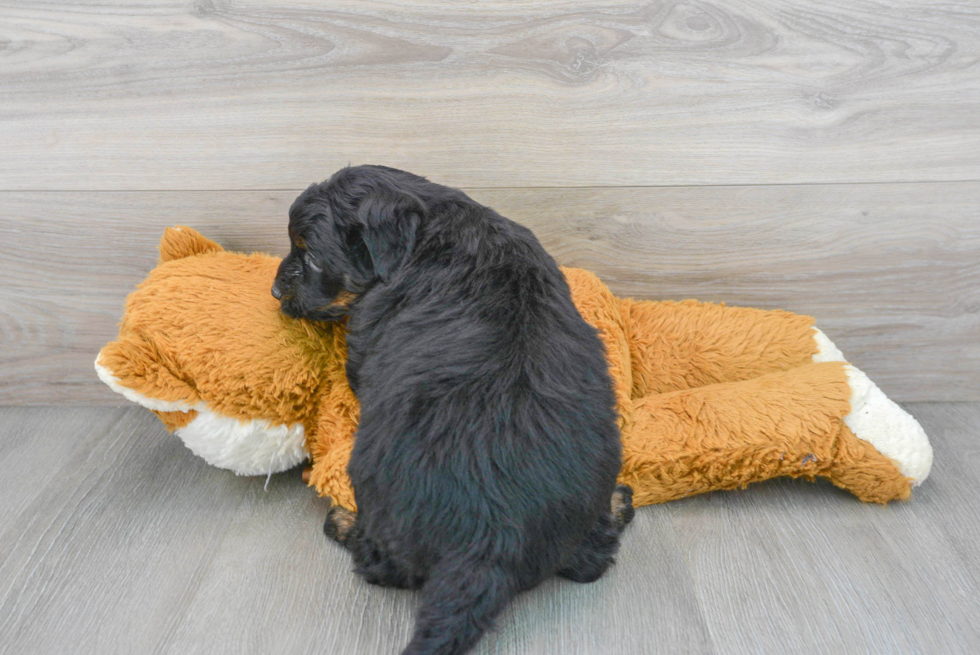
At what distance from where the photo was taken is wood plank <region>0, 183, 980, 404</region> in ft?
6.14

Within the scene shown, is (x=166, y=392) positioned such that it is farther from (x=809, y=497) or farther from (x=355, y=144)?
(x=809, y=497)

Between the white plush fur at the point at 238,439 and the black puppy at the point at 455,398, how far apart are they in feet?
0.78

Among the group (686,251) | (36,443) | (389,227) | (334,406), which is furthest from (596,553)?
(36,443)

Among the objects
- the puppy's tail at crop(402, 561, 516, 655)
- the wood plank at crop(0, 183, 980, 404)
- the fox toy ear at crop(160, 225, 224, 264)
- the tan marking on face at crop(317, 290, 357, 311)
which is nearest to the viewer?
the puppy's tail at crop(402, 561, 516, 655)

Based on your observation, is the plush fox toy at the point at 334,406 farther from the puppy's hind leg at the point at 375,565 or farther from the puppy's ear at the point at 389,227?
the puppy's ear at the point at 389,227

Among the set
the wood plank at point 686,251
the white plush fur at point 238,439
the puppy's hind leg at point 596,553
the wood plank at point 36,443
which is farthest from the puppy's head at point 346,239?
the wood plank at point 36,443

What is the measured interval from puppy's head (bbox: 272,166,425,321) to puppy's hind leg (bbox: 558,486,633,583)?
706 millimetres

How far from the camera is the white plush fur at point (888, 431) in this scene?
1.57 meters

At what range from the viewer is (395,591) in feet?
4.61

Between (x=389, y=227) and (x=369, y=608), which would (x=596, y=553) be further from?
(x=389, y=227)

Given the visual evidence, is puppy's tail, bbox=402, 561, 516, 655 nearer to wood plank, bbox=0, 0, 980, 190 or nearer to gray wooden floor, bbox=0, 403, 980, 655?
gray wooden floor, bbox=0, 403, 980, 655

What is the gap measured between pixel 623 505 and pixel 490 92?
1.12m

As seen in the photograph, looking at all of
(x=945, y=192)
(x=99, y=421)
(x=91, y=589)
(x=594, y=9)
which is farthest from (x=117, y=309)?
(x=945, y=192)

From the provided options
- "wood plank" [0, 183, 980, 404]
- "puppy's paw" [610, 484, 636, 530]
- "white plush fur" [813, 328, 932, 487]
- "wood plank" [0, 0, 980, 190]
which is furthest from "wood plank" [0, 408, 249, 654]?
"white plush fur" [813, 328, 932, 487]
